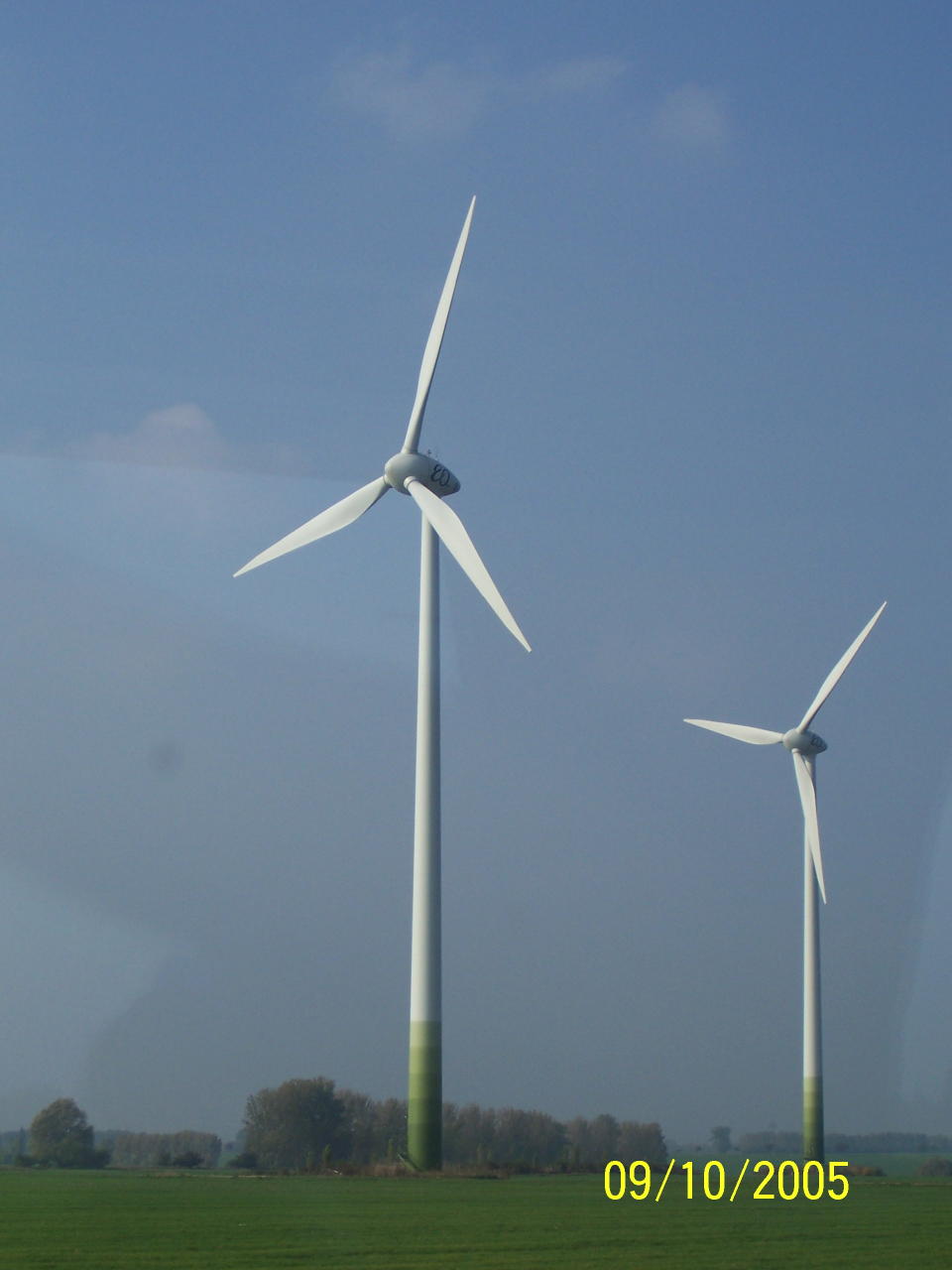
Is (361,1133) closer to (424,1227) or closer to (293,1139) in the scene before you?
(293,1139)

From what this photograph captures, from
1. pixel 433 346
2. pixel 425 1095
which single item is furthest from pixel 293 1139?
pixel 433 346

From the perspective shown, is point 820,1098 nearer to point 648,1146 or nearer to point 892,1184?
point 892,1184

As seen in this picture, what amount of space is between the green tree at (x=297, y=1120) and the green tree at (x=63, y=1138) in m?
5.58

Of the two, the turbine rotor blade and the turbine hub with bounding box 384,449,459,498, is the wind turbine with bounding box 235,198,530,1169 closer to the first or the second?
the turbine hub with bounding box 384,449,459,498

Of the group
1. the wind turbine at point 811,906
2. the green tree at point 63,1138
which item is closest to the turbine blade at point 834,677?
the wind turbine at point 811,906

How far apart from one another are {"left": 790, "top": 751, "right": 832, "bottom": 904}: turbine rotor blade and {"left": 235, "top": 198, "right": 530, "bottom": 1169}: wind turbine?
20433mm

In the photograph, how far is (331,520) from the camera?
43.7 meters

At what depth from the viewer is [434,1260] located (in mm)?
20281

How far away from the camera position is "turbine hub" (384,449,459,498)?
41969 mm

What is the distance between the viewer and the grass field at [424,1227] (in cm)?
2044

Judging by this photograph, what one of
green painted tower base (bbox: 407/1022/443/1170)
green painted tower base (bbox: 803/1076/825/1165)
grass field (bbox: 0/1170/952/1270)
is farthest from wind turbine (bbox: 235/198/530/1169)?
green painted tower base (bbox: 803/1076/825/1165)

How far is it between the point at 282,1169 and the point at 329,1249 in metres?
19.5

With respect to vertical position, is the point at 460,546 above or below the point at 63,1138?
above

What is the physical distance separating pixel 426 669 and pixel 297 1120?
21.5m
